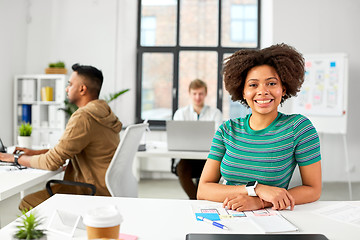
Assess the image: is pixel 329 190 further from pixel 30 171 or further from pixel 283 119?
pixel 30 171

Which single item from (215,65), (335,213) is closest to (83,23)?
(215,65)

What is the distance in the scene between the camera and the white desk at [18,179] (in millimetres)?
1725

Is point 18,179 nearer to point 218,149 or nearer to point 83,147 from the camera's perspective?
point 83,147

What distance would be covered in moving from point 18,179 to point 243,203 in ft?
4.04

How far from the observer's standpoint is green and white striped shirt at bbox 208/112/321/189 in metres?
1.56

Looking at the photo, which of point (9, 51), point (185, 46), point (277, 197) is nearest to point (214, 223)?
point (277, 197)

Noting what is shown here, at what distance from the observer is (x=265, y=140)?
1.58 metres

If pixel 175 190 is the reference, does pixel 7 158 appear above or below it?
above

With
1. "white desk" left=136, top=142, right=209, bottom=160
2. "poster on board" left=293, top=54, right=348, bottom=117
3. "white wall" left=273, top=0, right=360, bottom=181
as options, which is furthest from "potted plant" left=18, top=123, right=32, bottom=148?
"white wall" left=273, top=0, right=360, bottom=181

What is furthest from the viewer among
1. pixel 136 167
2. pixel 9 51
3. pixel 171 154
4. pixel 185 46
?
pixel 185 46

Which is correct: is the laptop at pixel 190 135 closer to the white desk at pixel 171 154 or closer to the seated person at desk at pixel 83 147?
the white desk at pixel 171 154

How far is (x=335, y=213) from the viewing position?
1.32 meters

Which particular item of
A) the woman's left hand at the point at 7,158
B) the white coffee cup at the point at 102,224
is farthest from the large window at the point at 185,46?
the white coffee cup at the point at 102,224

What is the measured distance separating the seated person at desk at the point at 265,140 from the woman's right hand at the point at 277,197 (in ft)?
0.23
